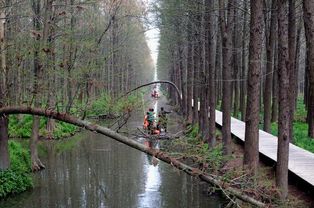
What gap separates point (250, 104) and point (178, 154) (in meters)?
3.57

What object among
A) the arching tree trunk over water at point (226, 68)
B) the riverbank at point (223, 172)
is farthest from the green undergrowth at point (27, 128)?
the riverbank at point (223, 172)

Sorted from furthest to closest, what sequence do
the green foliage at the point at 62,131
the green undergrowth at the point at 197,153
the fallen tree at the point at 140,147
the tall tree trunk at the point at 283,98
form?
the green foliage at the point at 62,131
the tall tree trunk at the point at 283,98
the green undergrowth at the point at 197,153
the fallen tree at the point at 140,147

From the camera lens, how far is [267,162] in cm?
1230

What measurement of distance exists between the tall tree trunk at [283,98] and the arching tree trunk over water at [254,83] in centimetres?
46

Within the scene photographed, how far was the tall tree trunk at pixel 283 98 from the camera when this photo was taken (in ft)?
28.3

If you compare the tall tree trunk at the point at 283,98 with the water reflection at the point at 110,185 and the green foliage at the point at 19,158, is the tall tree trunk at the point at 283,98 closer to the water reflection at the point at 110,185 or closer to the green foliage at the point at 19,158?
the water reflection at the point at 110,185

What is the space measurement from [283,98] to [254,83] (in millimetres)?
715

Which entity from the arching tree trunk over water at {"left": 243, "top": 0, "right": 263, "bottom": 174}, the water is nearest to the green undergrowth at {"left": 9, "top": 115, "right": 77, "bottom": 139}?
the water

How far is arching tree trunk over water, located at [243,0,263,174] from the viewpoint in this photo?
9.05 metres

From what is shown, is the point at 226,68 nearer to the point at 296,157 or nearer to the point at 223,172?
the point at 296,157

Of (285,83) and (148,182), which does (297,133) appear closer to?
(148,182)

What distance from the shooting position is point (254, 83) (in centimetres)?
919

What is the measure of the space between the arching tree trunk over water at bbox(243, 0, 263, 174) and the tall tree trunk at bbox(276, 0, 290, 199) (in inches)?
18.2

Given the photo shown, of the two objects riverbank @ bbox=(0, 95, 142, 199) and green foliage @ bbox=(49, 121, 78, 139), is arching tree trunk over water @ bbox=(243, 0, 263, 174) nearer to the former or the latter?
riverbank @ bbox=(0, 95, 142, 199)
